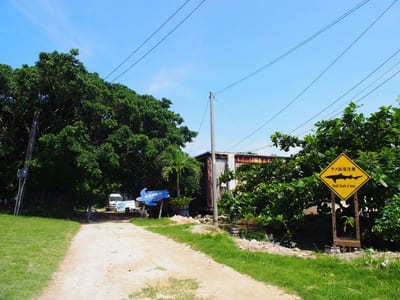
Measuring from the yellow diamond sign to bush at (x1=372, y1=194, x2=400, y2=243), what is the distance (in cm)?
142

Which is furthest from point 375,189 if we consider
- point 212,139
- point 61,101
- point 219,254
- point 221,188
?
point 61,101

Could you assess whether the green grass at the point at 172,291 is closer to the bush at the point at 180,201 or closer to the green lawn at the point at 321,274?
the green lawn at the point at 321,274

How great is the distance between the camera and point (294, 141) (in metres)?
12.5

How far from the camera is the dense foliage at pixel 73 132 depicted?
17.7m

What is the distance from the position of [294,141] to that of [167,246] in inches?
255

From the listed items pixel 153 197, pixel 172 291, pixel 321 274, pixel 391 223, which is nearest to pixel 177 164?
pixel 153 197

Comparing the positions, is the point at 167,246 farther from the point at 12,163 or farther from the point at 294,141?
the point at 12,163

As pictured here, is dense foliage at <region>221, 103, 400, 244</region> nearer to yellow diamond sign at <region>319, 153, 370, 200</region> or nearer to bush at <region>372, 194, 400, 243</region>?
bush at <region>372, 194, 400, 243</region>

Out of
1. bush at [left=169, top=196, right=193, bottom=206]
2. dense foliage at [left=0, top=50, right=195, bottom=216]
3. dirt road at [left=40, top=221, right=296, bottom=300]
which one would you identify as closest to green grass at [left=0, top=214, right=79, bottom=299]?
dirt road at [left=40, top=221, right=296, bottom=300]

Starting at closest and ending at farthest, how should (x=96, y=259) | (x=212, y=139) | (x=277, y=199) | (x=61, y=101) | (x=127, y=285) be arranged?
1. (x=127, y=285)
2. (x=96, y=259)
3. (x=277, y=199)
4. (x=212, y=139)
5. (x=61, y=101)

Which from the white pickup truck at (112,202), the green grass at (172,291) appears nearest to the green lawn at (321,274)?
the green grass at (172,291)

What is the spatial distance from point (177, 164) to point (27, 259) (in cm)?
1316

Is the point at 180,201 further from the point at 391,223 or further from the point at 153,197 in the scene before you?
the point at 391,223

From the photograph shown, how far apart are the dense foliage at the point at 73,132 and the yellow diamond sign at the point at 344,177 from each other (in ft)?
41.5
